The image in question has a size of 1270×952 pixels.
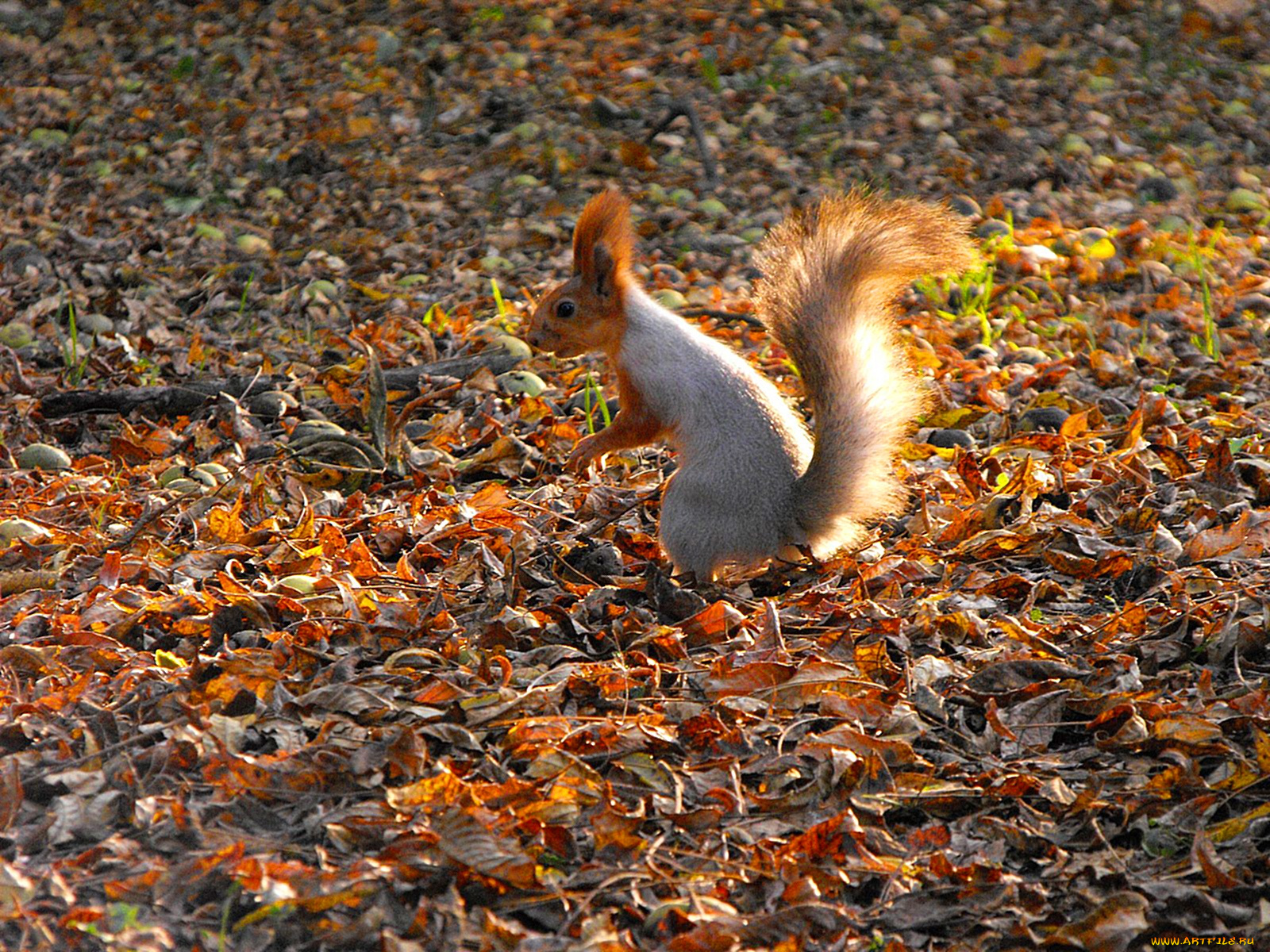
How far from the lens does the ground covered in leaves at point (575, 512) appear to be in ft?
6.24

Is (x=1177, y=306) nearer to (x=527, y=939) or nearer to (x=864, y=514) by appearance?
(x=864, y=514)

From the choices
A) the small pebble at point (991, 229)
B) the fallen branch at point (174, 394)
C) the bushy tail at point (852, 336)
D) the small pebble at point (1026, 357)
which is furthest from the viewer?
the small pebble at point (991, 229)

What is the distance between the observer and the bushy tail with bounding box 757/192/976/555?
2.79 meters

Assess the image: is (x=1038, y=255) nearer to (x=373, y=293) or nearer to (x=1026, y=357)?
(x=1026, y=357)

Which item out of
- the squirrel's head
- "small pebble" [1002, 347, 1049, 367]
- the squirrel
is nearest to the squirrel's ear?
the squirrel's head

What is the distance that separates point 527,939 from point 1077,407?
2.63 metres

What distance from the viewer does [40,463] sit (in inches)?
141

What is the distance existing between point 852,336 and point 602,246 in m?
0.68

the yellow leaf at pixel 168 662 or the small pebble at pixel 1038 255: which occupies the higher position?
the small pebble at pixel 1038 255

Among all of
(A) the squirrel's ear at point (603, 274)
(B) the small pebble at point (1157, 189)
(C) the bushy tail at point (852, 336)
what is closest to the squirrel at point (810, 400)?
(C) the bushy tail at point (852, 336)

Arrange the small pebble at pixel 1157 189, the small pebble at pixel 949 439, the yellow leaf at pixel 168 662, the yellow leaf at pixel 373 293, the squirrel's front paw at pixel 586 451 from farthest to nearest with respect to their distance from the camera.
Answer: the small pebble at pixel 1157 189
the yellow leaf at pixel 373 293
the small pebble at pixel 949 439
the squirrel's front paw at pixel 586 451
the yellow leaf at pixel 168 662

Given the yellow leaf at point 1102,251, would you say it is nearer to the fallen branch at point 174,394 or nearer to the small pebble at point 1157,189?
the small pebble at point 1157,189

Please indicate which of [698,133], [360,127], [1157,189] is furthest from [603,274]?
[1157,189]

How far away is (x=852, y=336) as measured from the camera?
9.41 feet
